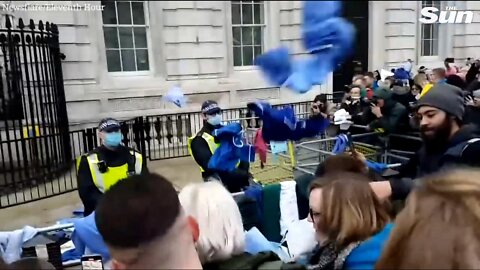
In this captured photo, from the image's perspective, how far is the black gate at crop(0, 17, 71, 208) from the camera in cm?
640

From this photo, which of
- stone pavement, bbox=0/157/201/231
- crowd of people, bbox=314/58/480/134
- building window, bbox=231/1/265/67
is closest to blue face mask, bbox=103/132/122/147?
stone pavement, bbox=0/157/201/231

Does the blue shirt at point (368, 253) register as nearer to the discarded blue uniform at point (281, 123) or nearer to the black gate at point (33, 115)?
the discarded blue uniform at point (281, 123)

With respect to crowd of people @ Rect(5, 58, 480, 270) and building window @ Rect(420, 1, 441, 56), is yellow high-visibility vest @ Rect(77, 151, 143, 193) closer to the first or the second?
crowd of people @ Rect(5, 58, 480, 270)

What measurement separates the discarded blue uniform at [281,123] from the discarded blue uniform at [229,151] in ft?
1.95

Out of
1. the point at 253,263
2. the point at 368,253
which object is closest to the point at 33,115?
the point at 253,263

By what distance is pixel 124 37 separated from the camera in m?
4.86

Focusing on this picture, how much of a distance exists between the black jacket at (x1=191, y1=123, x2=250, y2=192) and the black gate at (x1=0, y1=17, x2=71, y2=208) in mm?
3375

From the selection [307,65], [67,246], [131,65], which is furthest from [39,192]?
[307,65]

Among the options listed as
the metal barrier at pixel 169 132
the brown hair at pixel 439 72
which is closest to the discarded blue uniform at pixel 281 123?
the brown hair at pixel 439 72

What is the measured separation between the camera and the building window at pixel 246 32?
247cm

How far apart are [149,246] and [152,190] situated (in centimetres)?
16

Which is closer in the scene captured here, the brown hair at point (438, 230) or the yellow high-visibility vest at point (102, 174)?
the brown hair at point (438, 230)

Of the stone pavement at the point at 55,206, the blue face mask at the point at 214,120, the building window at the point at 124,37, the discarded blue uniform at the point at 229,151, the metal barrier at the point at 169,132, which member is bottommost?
the stone pavement at the point at 55,206

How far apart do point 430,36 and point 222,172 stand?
188 centimetres
